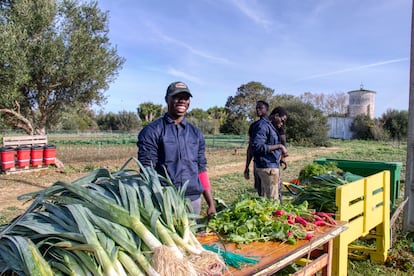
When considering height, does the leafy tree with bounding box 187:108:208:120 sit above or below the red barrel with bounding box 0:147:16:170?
above

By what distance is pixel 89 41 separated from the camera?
13.0m

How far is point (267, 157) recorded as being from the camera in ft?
15.9

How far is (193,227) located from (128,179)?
49 centimetres

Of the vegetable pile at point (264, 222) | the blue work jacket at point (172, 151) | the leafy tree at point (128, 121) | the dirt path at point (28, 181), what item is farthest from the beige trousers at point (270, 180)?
the leafy tree at point (128, 121)

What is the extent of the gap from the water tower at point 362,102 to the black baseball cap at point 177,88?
4892 cm

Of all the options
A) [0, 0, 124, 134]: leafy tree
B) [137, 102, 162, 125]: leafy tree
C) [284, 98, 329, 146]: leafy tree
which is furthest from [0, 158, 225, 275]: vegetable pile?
[137, 102, 162, 125]: leafy tree

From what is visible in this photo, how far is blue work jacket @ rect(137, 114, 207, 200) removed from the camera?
2938mm

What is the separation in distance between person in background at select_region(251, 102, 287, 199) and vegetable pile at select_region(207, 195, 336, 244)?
6.75 ft

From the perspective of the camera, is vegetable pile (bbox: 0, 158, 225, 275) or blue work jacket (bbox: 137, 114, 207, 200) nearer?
vegetable pile (bbox: 0, 158, 225, 275)

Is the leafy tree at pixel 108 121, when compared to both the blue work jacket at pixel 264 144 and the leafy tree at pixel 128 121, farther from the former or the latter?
the blue work jacket at pixel 264 144

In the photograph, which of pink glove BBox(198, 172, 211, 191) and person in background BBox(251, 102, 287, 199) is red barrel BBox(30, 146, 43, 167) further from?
pink glove BBox(198, 172, 211, 191)

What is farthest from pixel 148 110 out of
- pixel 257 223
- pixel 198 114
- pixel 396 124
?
pixel 257 223

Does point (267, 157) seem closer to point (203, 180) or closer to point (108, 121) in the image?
point (203, 180)

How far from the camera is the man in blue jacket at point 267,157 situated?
4777mm
